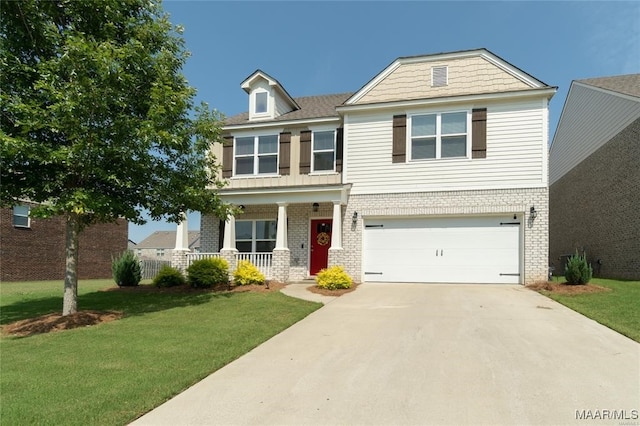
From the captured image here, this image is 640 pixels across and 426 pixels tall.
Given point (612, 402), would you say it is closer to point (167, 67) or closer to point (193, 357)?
point (193, 357)

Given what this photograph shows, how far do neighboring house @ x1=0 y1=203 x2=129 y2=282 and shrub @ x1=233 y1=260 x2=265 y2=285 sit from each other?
890 centimetres

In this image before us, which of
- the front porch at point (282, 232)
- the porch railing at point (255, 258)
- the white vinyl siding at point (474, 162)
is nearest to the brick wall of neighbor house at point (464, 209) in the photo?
the white vinyl siding at point (474, 162)

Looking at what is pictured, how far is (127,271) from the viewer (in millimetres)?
14055

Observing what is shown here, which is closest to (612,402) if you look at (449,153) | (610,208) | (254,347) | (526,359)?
(526,359)

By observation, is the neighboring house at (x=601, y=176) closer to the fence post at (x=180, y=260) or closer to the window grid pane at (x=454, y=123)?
the window grid pane at (x=454, y=123)

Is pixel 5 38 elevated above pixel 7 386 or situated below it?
above

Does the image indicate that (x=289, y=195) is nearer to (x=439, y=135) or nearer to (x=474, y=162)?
(x=439, y=135)

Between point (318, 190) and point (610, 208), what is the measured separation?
37.7 feet

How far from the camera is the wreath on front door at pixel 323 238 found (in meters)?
15.7

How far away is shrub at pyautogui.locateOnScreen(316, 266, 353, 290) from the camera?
12273 mm

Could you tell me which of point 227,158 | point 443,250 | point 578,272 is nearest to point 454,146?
point 443,250

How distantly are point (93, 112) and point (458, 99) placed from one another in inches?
409

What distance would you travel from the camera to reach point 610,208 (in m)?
16.5

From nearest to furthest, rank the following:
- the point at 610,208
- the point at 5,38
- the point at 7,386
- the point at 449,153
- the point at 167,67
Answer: the point at 7,386
the point at 5,38
the point at 167,67
the point at 449,153
the point at 610,208
